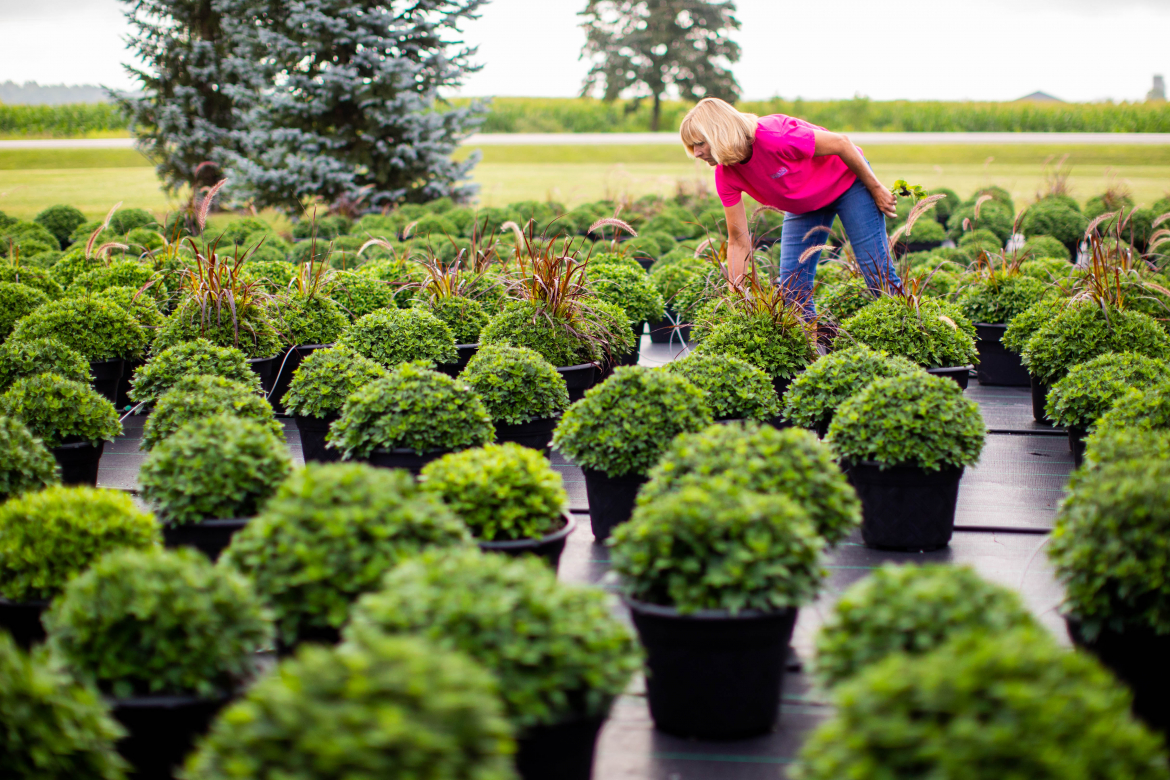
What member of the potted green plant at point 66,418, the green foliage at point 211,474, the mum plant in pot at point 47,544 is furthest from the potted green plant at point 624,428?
the potted green plant at point 66,418

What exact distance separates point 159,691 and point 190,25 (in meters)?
14.1

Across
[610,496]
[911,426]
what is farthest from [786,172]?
[610,496]

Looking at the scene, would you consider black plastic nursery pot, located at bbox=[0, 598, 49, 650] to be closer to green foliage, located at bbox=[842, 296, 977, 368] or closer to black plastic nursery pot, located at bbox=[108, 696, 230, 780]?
black plastic nursery pot, located at bbox=[108, 696, 230, 780]

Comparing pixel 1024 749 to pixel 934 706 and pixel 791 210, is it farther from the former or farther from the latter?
pixel 791 210

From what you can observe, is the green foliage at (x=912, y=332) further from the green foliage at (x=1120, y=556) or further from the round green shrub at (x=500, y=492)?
the round green shrub at (x=500, y=492)

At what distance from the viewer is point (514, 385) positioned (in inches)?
141

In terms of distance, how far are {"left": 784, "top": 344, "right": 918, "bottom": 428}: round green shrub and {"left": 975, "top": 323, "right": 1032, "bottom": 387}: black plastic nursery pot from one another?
6.33 ft

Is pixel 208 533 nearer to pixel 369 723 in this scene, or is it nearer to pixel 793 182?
pixel 369 723

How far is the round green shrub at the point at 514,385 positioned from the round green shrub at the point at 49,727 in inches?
83.9

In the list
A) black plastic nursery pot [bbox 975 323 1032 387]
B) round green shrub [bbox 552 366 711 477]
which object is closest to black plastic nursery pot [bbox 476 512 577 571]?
round green shrub [bbox 552 366 711 477]

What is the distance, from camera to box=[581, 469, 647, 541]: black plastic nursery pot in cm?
295

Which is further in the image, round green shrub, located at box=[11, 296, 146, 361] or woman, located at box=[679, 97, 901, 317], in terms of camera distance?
round green shrub, located at box=[11, 296, 146, 361]

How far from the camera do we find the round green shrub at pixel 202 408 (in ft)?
10.2

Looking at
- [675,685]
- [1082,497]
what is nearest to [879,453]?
[1082,497]
